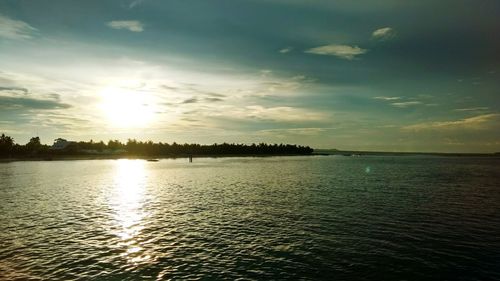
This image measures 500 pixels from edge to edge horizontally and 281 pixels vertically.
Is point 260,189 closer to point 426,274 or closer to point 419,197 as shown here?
point 419,197

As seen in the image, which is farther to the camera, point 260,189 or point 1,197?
point 260,189

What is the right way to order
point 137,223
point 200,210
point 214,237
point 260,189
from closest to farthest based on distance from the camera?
1. point 214,237
2. point 137,223
3. point 200,210
4. point 260,189

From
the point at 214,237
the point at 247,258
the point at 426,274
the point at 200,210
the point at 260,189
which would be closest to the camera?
the point at 426,274

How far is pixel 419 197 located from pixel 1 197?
84356 mm

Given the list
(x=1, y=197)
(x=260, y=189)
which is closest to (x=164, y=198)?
(x=260, y=189)

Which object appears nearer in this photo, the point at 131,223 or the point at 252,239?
the point at 252,239

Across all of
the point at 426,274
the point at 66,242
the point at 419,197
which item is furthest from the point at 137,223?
the point at 419,197

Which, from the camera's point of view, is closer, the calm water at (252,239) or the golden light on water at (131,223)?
the calm water at (252,239)

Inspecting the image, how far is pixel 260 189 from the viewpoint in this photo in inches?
3433

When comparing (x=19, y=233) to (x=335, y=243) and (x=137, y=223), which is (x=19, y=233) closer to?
(x=137, y=223)

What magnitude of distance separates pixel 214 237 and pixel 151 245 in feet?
22.2

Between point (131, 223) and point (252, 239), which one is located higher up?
point (131, 223)

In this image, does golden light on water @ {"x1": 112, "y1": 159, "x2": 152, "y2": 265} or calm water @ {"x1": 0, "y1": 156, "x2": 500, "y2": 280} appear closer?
calm water @ {"x1": 0, "y1": 156, "x2": 500, "y2": 280}

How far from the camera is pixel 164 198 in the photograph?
72.9 metres
